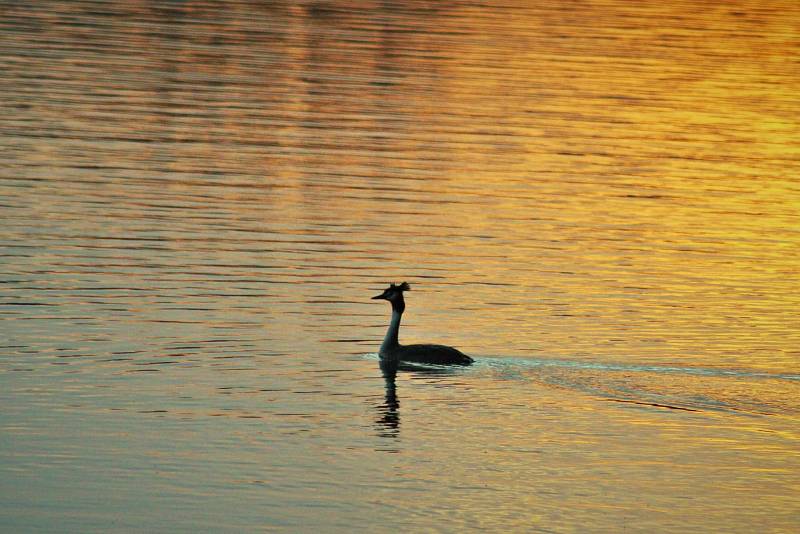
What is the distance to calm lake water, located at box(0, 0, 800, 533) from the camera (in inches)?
599

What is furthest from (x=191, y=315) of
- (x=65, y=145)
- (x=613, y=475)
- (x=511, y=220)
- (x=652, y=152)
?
(x=652, y=152)

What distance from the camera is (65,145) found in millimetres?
36375

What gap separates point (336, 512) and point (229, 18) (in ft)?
187

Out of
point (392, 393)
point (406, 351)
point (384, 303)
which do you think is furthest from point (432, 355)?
point (384, 303)

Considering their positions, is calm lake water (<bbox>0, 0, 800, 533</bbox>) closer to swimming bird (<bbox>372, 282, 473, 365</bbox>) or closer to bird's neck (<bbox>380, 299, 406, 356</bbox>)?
swimming bird (<bbox>372, 282, 473, 365</bbox>)

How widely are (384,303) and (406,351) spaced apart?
12.3ft

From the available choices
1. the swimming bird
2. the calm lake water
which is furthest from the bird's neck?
the calm lake water

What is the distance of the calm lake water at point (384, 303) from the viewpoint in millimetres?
15219

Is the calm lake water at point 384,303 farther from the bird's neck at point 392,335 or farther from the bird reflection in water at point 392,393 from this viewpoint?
the bird's neck at point 392,335

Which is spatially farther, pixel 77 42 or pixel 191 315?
pixel 77 42

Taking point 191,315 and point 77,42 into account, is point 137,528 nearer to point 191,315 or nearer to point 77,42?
point 191,315

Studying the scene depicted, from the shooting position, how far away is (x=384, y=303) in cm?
2420

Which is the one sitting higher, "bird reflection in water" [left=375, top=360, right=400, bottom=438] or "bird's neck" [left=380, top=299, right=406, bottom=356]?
"bird's neck" [left=380, top=299, right=406, bottom=356]

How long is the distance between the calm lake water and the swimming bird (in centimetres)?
21
